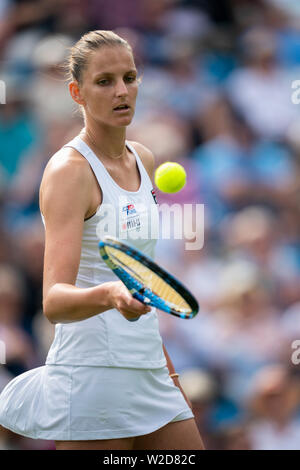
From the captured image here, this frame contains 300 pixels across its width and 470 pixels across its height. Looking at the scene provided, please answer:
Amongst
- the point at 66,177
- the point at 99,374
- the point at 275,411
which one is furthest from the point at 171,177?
the point at 275,411

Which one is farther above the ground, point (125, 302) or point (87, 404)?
point (125, 302)

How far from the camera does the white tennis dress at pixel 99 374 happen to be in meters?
2.07

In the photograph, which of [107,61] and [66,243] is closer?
[66,243]

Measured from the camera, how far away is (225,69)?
491cm

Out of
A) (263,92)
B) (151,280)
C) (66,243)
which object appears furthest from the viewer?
(263,92)

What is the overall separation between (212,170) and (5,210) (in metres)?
1.37

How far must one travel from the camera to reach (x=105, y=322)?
6.89ft

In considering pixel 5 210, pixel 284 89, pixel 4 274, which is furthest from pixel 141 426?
pixel 284 89

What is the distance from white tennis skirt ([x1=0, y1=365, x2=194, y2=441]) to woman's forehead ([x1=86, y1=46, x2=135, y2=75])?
0.92 meters

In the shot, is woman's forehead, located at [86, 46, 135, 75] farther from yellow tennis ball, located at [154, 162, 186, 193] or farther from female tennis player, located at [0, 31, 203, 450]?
yellow tennis ball, located at [154, 162, 186, 193]

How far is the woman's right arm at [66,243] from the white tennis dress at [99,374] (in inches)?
3.7

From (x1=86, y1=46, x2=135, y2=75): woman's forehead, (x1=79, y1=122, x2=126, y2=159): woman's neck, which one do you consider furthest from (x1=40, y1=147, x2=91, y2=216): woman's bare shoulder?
(x1=86, y1=46, x2=135, y2=75): woman's forehead

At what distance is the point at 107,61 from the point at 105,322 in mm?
807

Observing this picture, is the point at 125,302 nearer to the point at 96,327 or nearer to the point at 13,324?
the point at 96,327
